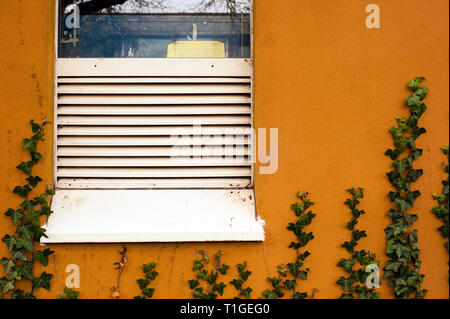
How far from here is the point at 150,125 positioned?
3.30 m

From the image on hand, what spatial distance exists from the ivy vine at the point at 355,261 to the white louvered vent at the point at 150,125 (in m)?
0.75

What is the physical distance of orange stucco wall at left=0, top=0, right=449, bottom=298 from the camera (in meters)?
3.15

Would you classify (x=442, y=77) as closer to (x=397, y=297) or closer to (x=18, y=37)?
(x=397, y=297)

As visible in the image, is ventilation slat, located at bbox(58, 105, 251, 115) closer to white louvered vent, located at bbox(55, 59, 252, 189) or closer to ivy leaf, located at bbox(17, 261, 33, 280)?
white louvered vent, located at bbox(55, 59, 252, 189)

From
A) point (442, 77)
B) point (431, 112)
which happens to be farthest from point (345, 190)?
point (442, 77)

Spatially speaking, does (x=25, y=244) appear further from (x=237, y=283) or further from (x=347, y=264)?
(x=347, y=264)

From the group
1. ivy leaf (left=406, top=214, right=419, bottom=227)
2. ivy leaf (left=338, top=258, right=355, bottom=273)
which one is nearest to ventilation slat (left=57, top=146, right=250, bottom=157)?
ivy leaf (left=338, top=258, right=355, bottom=273)

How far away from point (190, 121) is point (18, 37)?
129 centimetres

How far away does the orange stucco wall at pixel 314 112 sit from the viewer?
3.15 meters

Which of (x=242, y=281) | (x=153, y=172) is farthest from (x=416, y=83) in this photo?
(x=153, y=172)

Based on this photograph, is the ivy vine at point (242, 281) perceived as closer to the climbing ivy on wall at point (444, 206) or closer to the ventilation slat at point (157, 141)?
the ventilation slat at point (157, 141)

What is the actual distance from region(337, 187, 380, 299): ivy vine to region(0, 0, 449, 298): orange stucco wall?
0.06m

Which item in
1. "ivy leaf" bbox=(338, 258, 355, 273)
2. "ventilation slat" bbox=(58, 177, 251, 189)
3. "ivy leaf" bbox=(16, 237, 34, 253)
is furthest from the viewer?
"ventilation slat" bbox=(58, 177, 251, 189)

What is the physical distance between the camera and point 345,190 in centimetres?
319
